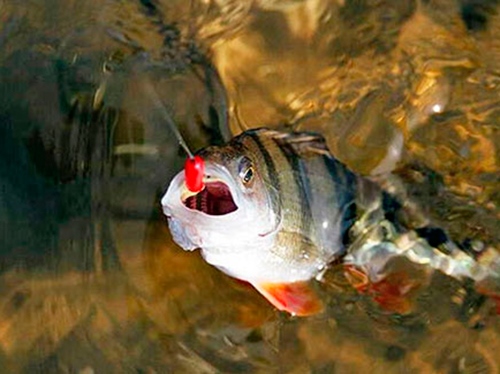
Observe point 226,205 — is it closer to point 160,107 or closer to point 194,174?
point 194,174

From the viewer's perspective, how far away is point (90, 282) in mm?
3371

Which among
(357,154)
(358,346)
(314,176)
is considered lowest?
(358,346)

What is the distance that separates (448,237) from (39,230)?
4.83 feet

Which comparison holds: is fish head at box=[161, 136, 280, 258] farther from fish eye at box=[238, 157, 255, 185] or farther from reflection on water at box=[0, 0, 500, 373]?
reflection on water at box=[0, 0, 500, 373]

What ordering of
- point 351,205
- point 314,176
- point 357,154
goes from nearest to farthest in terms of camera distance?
point 314,176 < point 351,205 < point 357,154

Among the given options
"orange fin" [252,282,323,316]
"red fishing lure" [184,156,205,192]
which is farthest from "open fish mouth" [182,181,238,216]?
"orange fin" [252,282,323,316]

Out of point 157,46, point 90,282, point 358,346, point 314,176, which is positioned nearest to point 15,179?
point 90,282

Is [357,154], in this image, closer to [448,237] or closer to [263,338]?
[448,237]

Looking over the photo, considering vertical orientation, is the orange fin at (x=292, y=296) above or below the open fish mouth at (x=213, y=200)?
below

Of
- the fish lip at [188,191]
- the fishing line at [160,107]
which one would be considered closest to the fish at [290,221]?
the fish lip at [188,191]

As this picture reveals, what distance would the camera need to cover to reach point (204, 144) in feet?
12.3

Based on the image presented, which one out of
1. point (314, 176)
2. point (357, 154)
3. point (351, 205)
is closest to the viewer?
point (314, 176)

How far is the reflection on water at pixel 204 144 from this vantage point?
3289 mm

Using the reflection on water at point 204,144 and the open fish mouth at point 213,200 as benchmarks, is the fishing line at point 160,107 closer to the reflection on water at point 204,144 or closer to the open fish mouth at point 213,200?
the reflection on water at point 204,144
